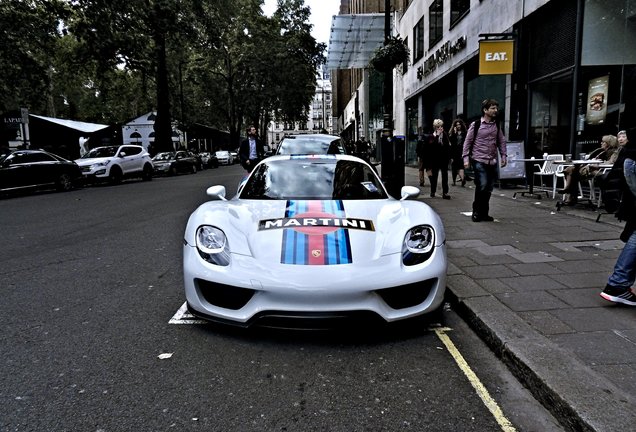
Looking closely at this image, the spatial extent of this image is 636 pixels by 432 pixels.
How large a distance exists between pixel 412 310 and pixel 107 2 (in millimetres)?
17421

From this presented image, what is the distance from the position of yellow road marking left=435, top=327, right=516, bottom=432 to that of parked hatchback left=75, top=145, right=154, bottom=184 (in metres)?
18.4

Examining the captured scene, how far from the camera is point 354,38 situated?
3052 centimetres

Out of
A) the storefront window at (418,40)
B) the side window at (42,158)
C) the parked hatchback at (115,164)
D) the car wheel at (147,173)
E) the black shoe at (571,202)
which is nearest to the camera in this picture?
the black shoe at (571,202)

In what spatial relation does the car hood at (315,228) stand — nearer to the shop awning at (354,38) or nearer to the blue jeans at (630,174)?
the blue jeans at (630,174)

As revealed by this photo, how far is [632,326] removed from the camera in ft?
10.7

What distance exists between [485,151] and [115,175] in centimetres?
1672

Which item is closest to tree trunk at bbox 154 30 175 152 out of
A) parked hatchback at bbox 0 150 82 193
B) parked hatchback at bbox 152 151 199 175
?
parked hatchback at bbox 152 151 199 175

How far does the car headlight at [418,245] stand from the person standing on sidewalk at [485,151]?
432 centimetres

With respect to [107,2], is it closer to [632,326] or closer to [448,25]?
[448,25]

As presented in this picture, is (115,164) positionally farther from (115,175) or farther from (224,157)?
(224,157)

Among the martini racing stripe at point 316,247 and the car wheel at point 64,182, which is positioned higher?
the martini racing stripe at point 316,247

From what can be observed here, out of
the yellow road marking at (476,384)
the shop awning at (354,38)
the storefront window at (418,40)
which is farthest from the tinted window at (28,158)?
the shop awning at (354,38)

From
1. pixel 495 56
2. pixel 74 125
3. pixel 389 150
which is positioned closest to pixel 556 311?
pixel 389 150

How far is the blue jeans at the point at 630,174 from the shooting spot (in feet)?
11.3
